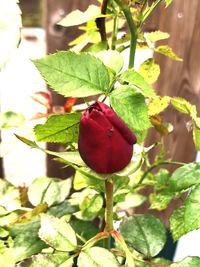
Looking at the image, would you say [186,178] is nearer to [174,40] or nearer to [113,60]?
[113,60]

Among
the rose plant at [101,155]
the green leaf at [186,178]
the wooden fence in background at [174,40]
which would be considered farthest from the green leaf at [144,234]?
the wooden fence in background at [174,40]

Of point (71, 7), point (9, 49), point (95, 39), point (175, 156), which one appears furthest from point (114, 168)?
point (175, 156)

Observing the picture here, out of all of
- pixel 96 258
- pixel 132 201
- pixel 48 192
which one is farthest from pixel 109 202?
pixel 132 201

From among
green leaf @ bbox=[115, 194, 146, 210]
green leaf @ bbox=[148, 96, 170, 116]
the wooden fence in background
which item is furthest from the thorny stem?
→ the wooden fence in background

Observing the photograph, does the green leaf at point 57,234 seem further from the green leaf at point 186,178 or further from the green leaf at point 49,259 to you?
the green leaf at point 186,178

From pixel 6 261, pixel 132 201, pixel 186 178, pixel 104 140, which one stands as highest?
pixel 104 140

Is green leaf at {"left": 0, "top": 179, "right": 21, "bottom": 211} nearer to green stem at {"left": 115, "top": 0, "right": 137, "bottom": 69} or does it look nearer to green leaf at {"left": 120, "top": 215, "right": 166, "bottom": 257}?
green leaf at {"left": 120, "top": 215, "right": 166, "bottom": 257}

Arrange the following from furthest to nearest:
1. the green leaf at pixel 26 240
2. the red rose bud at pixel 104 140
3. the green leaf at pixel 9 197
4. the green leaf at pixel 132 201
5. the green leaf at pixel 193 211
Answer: the green leaf at pixel 132 201 < the green leaf at pixel 9 197 < the green leaf at pixel 26 240 < the green leaf at pixel 193 211 < the red rose bud at pixel 104 140
